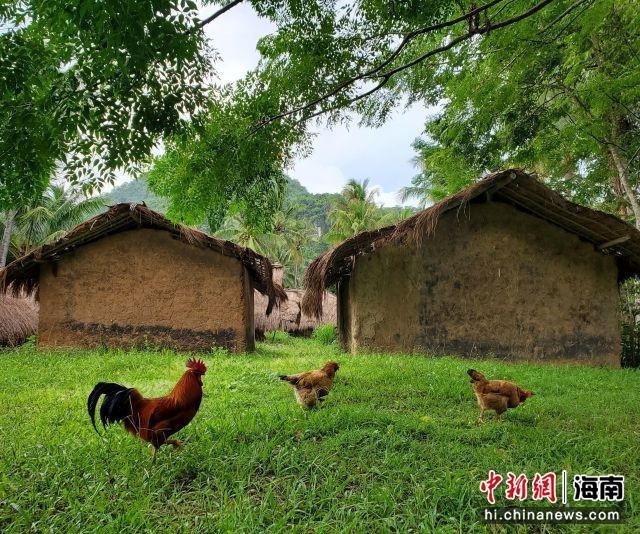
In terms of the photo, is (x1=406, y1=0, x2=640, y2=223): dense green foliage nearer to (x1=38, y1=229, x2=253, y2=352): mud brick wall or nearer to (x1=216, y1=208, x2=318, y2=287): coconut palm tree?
(x1=38, y1=229, x2=253, y2=352): mud brick wall

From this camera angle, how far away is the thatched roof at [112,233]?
8.30 metres

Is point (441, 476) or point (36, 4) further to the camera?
point (441, 476)

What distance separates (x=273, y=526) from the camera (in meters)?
2.10

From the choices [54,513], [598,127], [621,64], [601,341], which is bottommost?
[54,513]

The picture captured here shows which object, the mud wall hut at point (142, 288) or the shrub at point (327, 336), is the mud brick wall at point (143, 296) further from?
the shrub at point (327, 336)

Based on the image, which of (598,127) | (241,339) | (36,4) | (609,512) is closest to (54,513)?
(36,4)

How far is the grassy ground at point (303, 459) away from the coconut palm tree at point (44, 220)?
17.9 meters

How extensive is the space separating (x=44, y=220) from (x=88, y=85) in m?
21.4

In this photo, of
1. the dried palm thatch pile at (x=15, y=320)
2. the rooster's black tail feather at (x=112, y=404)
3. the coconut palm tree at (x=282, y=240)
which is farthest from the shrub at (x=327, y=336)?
the coconut palm tree at (x=282, y=240)

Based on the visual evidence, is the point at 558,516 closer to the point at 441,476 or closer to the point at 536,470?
the point at 536,470

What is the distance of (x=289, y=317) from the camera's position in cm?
1712

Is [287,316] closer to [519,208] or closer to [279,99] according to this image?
[519,208]

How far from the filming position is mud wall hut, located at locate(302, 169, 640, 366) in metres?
8.26

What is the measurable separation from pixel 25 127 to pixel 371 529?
10.0 feet
